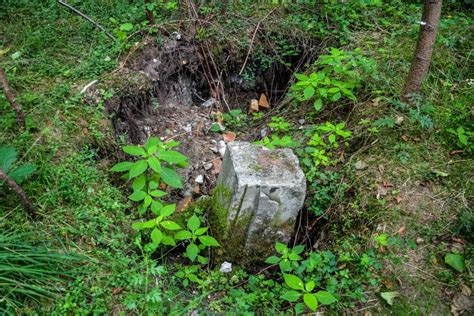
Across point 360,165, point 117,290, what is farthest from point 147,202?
point 360,165

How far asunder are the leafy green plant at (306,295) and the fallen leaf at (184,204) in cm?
111

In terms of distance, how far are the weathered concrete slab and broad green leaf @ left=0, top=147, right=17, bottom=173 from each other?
139 centimetres

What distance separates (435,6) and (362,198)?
1.47 m

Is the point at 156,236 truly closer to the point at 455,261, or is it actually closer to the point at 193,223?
the point at 193,223

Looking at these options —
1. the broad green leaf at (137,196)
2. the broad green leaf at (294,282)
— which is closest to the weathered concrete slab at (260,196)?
the broad green leaf at (294,282)

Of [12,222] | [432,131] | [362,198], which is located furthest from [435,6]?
[12,222]

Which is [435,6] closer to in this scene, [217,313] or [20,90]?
[217,313]

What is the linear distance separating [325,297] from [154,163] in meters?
1.42

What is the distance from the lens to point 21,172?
2.42 meters

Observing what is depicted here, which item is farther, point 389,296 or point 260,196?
point 260,196

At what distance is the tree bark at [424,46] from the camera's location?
276 cm

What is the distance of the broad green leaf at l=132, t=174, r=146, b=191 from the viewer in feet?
8.91

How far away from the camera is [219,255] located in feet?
8.98

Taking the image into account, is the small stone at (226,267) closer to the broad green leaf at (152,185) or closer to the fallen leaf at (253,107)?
the broad green leaf at (152,185)
